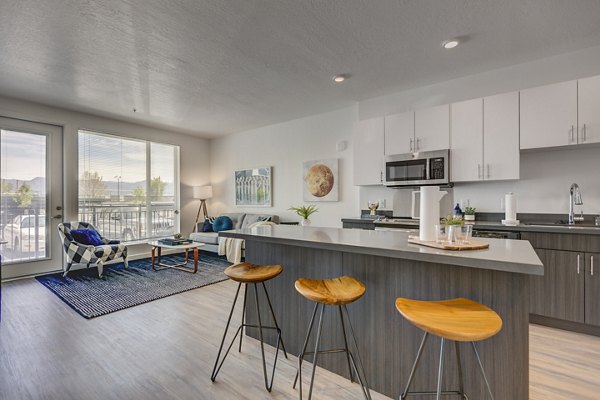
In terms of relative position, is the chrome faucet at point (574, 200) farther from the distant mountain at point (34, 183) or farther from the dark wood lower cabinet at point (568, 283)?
the distant mountain at point (34, 183)

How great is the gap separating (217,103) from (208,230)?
9.00ft

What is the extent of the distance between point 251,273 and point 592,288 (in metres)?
2.92

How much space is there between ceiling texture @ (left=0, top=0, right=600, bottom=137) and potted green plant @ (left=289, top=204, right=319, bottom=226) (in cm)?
188

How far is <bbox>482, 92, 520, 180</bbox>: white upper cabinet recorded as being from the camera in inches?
116

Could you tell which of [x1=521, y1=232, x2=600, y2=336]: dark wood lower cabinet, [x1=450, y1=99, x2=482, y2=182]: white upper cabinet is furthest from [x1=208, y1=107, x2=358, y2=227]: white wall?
[x1=521, y1=232, x2=600, y2=336]: dark wood lower cabinet

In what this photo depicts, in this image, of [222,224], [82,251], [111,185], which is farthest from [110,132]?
[222,224]

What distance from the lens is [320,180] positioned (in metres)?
4.95

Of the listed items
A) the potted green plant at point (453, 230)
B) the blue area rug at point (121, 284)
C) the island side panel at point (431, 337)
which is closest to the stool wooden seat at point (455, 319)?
the island side panel at point (431, 337)

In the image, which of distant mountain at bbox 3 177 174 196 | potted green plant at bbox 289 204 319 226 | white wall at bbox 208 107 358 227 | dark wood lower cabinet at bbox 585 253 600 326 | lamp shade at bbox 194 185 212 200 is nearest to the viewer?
dark wood lower cabinet at bbox 585 253 600 326

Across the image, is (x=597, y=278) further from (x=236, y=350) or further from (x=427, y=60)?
(x=236, y=350)

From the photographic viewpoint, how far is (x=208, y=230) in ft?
19.4

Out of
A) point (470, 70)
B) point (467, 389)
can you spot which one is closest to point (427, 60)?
point (470, 70)

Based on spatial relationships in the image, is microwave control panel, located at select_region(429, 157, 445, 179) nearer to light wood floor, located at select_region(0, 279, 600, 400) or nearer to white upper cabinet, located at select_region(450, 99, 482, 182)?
white upper cabinet, located at select_region(450, 99, 482, 182)

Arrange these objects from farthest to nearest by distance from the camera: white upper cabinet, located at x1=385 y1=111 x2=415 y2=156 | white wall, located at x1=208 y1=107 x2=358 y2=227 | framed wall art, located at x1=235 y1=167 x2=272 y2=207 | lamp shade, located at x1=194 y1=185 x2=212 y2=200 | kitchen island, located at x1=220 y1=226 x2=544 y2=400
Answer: lamp shade, located at x1=194 y1=185 x2=212 y2=200 → framed wall art, located at x1=235 y1=167 x2=272 y2=207 → white wall, located at x1=208 y1=107 x2=358 y2=227 → white upper cabinet, located at x1=385 y1=111 x2=415 y2=156 → kitchen island, located at x1=220 y1=226 x2=544 y2=400
